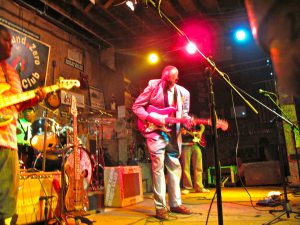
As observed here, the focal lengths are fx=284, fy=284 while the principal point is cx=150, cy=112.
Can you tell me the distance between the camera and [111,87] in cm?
1117

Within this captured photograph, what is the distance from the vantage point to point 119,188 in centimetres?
542

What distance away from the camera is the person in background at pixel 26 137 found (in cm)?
682

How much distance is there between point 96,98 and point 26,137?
149 inches

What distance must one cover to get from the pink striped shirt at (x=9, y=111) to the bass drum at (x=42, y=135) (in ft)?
9.83

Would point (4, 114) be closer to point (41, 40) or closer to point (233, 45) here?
point (41, 40)

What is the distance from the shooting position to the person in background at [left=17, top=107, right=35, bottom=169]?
22.4ft

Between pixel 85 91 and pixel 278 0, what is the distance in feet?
31.9

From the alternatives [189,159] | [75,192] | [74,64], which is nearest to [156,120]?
[75,192]

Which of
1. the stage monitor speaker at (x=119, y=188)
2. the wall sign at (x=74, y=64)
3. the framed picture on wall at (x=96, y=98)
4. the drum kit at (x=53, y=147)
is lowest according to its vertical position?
the stage monitor speaker at (x=119, y=188)

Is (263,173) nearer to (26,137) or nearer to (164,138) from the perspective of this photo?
(164,138)

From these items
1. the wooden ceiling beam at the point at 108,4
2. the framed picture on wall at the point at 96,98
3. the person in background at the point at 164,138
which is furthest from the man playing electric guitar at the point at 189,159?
the wooden ceiling beam at the point at 108,4

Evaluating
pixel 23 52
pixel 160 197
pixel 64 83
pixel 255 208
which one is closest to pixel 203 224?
pixel 160 197

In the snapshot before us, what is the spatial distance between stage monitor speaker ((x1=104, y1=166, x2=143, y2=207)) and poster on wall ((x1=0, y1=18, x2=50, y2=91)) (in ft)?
12.3

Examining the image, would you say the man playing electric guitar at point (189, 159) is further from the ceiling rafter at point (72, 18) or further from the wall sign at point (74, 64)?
the ceiling rafter at point (72, 18)
